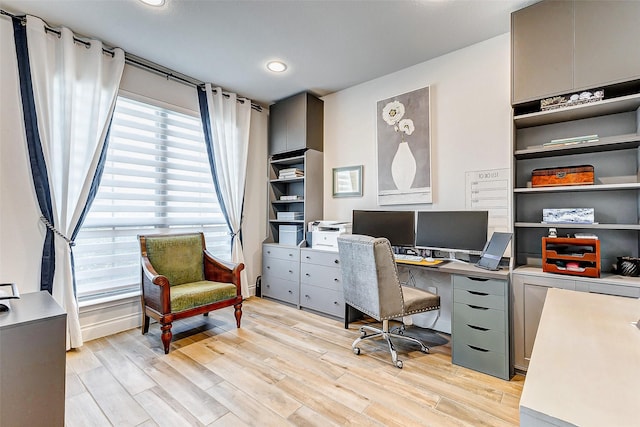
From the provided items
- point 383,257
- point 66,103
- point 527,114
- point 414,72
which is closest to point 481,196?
point 527,114

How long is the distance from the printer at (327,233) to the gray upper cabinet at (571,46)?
A: 1.96 metres

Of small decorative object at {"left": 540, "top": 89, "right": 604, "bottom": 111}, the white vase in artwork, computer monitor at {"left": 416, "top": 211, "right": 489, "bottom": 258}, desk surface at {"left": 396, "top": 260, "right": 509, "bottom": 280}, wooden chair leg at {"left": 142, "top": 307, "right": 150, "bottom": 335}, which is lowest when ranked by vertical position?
wooden chair leg at {"left": 142, "top": 307, "right": 150, "bottom": 335}

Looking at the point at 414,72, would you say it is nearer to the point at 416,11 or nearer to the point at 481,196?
the point at 416,11

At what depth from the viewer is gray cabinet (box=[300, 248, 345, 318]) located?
323cm

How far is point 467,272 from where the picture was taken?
2.22 metres

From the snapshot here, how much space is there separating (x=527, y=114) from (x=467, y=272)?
4.17 ft

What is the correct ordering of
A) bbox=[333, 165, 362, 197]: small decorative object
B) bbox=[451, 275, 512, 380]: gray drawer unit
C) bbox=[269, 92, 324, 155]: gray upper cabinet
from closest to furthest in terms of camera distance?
bbox=[451, 275, 512, 380]: gray drawer unit, bbox=[333, 165, 362, 197]: small decorative object, bbox=[269, 92, 324, 155]: gray upper cabinet

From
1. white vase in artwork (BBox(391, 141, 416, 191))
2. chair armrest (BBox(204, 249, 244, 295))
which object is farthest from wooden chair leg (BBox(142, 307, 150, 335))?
white vase in artwork (BBox(391, 141, 416, 191))

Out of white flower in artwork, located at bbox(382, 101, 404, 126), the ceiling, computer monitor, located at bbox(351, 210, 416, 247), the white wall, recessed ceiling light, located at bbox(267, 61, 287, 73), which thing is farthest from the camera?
white flower in artwork, located at bbox(382, 101, 404, 126)

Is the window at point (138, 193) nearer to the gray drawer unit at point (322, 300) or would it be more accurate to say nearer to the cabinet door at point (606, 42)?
the gray drawer unit at point (322, 300)

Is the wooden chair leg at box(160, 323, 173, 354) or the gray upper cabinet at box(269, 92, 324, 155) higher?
the gray upper cabinet at box(269, 92, 324, 155)

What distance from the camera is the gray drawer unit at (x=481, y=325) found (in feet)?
6.80

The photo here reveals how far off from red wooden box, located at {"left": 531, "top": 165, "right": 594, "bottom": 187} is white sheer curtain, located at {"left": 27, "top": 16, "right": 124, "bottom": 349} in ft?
12.1

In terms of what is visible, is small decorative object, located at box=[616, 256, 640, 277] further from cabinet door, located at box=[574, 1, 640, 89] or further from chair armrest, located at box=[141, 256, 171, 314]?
chair armrest, located at box=[141, 256, 171, 314]
